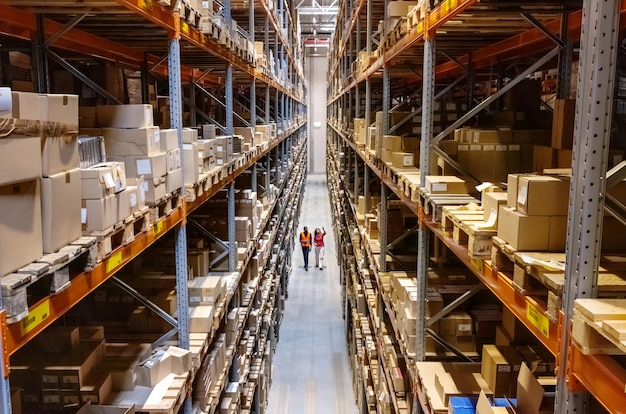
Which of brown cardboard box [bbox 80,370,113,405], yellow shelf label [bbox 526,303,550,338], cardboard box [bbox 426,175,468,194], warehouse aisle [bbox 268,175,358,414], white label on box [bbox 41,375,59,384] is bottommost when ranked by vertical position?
warehouse aisle [bbox 268,175,358,414]

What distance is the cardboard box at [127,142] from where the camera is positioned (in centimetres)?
355

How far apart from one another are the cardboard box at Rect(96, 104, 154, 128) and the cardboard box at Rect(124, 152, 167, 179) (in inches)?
9.0

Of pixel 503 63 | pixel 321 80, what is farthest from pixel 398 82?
pixel 321 80

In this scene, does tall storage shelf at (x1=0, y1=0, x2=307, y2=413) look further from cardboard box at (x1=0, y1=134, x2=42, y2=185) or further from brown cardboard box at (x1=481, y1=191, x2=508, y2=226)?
brown cardboard box at (x1=481, y1=191, x2=508, y2=226)

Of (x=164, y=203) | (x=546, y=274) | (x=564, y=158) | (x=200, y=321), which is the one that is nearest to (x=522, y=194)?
(x=546, y=274)

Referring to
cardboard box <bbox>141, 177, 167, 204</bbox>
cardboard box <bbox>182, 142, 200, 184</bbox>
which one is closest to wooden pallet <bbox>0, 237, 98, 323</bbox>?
cardboard box <bbox>141, 177, 167, 204</bbox>

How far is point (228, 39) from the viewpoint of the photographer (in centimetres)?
554

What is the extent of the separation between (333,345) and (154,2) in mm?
8865

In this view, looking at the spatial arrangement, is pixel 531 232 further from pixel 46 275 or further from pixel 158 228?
pixel 158 228

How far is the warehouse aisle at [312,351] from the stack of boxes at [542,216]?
6.84 metres

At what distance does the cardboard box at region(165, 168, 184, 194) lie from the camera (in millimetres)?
3830

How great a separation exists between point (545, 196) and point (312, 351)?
8.87m

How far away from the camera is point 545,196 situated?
257cm

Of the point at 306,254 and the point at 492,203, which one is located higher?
the point at 492,203
